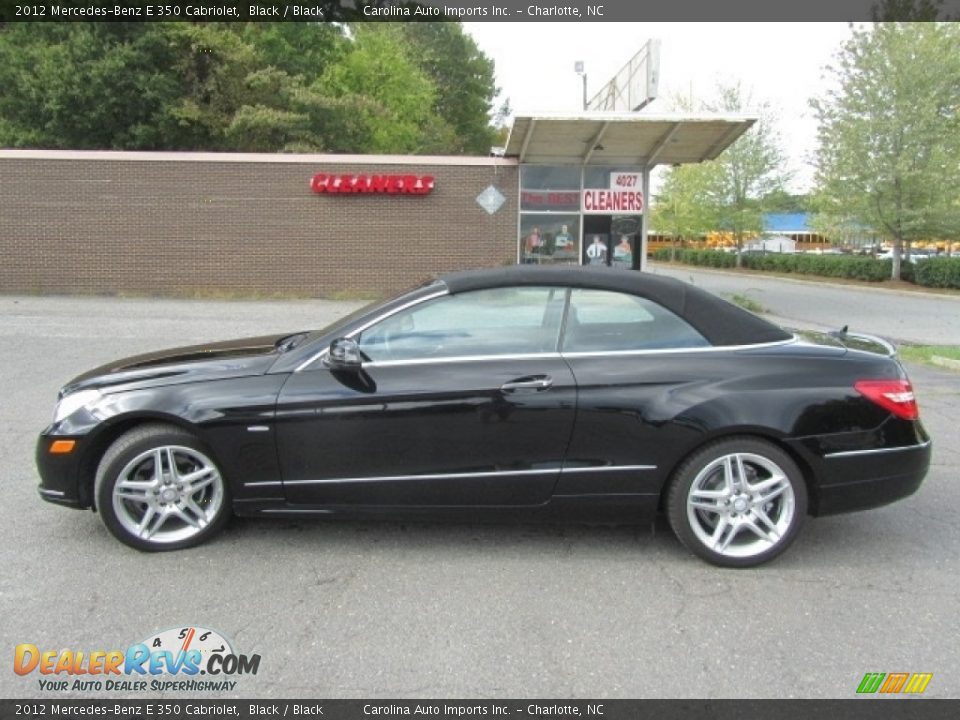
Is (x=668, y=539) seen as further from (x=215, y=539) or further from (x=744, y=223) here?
(x=744, y=223)

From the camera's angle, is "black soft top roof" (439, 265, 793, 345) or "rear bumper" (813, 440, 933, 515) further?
"black soft top roof" (439, 265, 793, 345)

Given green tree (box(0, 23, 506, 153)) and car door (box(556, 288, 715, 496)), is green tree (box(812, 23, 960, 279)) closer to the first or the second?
green tree (box(0, 23, 506, 153))

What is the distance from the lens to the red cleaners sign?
16.1 meters

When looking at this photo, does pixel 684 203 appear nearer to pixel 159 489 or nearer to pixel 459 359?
pixel 459 359

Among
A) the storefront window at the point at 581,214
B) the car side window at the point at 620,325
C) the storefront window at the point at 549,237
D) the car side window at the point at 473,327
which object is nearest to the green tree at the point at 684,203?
the storefront window at the point at 581,214

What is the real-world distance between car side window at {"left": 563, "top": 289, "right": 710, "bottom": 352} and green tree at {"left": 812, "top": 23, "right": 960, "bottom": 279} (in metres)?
23.2

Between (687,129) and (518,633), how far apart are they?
1390cm

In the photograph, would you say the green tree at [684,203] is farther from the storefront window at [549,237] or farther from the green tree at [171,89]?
the green tree at [171,89]

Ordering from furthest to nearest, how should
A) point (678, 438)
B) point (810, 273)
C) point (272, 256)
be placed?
point (810, 273) → point (272, 256) → point (678, 438)

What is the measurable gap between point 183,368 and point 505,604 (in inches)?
79.7

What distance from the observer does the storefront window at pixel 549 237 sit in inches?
658

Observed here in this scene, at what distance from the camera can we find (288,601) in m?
3.04

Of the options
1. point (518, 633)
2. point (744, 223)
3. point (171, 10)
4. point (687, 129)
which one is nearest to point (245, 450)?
point (518, 633)

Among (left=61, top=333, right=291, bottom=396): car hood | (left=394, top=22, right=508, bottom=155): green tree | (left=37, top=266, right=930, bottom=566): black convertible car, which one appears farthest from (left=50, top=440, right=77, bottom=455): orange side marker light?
(left=394, top=22, right=508, bottom=155): green tree
